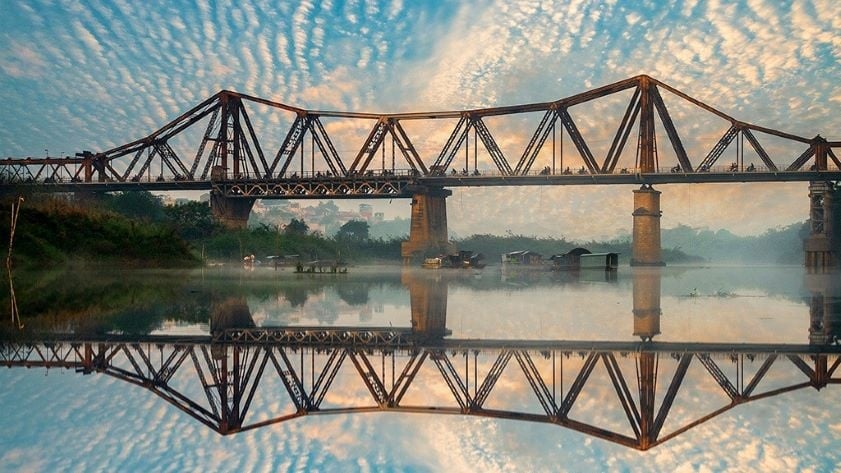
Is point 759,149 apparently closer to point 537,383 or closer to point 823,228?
point 823,228

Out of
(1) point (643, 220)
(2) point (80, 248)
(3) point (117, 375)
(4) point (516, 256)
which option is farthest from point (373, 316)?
(1) point (643, 220)

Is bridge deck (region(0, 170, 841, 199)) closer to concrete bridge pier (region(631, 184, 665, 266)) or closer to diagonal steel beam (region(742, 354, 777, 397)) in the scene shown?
concrete bridge pier (region(631, 184, 665, 266))

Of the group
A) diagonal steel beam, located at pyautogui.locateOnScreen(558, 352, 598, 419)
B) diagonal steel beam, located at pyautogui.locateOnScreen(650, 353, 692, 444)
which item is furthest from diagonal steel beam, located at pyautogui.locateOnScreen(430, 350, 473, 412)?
diagonal steel beam, located at pyautogui.locateOnScreen(650, 353, 692, 444)

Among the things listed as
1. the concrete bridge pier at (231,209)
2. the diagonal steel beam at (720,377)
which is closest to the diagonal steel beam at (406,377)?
the diagonal steel beam at (720,377)

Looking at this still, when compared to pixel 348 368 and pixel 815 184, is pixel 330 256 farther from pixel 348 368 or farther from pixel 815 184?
pixel 348 368

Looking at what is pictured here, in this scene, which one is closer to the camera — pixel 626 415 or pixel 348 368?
pixel 626 415

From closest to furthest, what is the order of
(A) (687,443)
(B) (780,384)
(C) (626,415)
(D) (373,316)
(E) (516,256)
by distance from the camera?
1. (A) (687,443)
2. (C) (626,415)
3. (B) (780,384)
4. (D) (373,316)
5. (E) (516,256)
